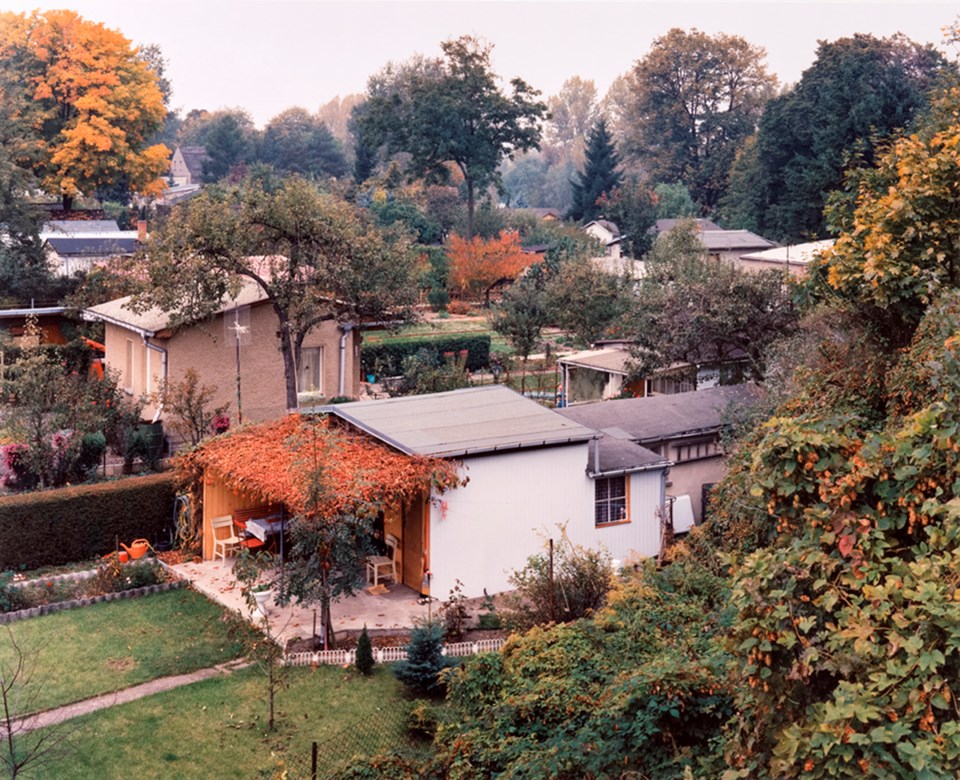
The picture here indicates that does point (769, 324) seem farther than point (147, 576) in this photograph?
Yes

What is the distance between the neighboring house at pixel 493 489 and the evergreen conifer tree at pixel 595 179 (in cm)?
5809

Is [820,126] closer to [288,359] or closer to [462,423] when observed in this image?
[288,359]

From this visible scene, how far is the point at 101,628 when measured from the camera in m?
15.3

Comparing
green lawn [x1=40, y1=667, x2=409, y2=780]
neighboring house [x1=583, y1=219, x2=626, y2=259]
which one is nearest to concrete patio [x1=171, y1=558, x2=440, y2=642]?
green lawn [x1=40, y1=667, x2=409, y2=780]

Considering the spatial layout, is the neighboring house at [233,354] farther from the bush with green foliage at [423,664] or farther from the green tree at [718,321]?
the bush with green foliage at [423,664]

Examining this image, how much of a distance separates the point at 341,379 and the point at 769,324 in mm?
10914

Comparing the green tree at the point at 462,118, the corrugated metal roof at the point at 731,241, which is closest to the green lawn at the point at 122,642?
the corrugated metal roof at the point at 731,241

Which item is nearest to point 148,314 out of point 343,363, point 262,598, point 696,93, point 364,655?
point 343,363

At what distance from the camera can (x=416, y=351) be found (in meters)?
34.0

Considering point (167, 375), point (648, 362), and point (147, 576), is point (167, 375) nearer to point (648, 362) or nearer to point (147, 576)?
point (147, 576)

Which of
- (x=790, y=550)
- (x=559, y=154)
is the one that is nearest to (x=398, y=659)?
(x=790, y=550)

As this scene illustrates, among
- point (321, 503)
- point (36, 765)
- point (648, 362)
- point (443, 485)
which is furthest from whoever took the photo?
point (648, 362)

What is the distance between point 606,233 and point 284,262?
4251 cm

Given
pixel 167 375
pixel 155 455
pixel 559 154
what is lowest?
pixel 155 455
